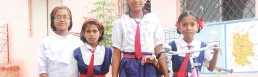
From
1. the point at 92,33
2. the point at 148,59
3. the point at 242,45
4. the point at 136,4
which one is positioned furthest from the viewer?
the point at 242,45

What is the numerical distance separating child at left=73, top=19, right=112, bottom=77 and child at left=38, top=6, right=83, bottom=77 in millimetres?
94

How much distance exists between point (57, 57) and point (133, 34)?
74 cm

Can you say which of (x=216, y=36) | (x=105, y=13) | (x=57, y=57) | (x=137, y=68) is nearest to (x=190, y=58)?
(x=137, y=68)

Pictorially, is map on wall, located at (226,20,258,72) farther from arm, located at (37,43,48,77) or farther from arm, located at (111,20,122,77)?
arm, located at (37,43,48,77)

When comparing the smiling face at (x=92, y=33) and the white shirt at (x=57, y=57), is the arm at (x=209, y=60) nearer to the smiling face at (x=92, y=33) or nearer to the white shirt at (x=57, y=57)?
the smiling face at (x=92, y=33)

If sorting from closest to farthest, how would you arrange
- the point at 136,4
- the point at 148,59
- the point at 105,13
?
the point at 148,59, the point at 136,4, the point at 105,13

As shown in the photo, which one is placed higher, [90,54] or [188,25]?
[188,25]

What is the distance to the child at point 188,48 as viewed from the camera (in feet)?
10.1

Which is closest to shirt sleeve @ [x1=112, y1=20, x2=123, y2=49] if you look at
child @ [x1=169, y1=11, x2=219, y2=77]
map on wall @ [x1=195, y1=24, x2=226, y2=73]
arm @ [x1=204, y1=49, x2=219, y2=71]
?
child @ [x1=169, y1=11, x2=219, y2=77]

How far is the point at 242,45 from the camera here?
201 inches

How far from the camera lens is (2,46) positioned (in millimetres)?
9836

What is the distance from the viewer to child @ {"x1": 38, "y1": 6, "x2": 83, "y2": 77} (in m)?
3.53

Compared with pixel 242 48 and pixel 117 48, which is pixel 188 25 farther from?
pixel 242 48

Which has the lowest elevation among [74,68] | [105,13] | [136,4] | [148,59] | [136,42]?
[74,68]
